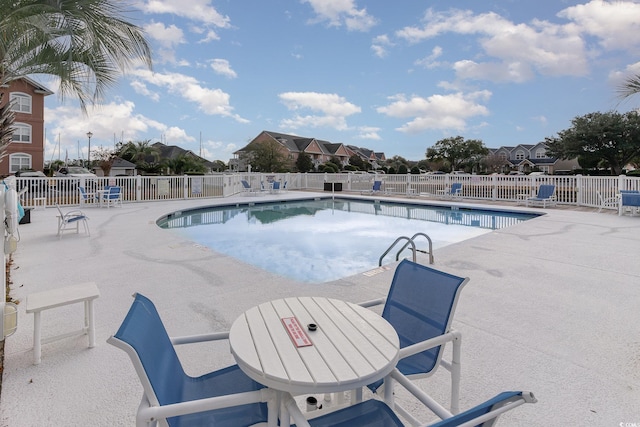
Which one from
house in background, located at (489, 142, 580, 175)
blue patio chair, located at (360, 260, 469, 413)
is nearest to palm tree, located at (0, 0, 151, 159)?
blue patio chair, located at (360, 260, 469, 413)

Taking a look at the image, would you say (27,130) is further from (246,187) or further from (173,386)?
(173,386)

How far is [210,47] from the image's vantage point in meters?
16.4

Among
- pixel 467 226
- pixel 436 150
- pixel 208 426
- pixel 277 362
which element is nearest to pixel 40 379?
pixel 208 426

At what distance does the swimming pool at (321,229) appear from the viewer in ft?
22.6

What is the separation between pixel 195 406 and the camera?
4.22ft

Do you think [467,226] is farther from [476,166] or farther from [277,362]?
[476,166]

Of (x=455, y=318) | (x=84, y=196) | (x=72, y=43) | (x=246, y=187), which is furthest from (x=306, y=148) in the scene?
(x=455, y=318)

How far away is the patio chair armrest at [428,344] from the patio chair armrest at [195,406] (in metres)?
0.64

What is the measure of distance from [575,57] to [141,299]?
62.1 feet

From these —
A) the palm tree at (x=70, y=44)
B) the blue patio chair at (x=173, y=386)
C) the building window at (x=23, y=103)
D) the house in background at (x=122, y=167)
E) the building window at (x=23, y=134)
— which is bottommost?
the blue patio chair at (x=173, y=386)

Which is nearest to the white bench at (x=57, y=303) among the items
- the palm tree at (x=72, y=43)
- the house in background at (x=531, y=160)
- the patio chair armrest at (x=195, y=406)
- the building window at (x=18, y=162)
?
the patio chair armrest at (x=195, y=406)

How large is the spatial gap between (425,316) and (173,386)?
1.39m

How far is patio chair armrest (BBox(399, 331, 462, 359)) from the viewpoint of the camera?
1.66 m

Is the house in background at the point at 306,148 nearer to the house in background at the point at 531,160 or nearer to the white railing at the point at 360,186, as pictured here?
the house in background at the point at 531,160
